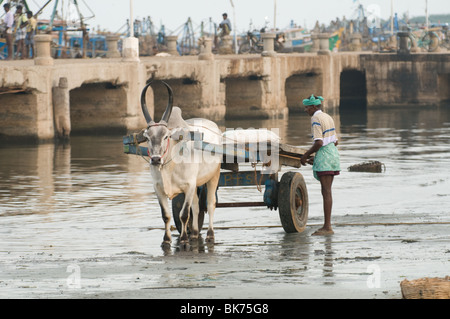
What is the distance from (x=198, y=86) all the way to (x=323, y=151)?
25.4m

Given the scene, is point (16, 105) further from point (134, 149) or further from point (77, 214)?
point (134, 149)

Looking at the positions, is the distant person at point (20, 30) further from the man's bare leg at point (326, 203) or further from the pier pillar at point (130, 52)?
the man's bare leg at point (326, 203)

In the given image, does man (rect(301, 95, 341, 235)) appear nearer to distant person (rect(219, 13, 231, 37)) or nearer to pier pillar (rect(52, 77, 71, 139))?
pier pillar (rect(52, 77, 71, 139))

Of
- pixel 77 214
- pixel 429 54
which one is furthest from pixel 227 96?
pixel 77 214

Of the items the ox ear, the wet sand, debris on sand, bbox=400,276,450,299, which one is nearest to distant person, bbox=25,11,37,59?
the wet sand

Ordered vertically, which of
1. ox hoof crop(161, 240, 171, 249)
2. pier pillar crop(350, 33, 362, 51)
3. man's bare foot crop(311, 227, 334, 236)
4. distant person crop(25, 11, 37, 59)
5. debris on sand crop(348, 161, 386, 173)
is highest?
distant person crop(25, 11, 37, 59)

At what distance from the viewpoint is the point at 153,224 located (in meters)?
14.5

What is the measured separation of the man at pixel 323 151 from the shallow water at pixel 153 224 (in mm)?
507

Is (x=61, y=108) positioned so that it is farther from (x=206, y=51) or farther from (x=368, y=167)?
(x=206, y=51)

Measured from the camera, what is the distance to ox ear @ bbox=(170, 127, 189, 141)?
11548 mm

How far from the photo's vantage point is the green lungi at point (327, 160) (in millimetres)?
12562

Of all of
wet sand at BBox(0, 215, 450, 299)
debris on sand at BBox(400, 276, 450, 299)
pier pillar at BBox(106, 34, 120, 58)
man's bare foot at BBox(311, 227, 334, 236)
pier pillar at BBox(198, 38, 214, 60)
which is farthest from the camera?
pier pillar at BBox(106, 34, 120, 58)

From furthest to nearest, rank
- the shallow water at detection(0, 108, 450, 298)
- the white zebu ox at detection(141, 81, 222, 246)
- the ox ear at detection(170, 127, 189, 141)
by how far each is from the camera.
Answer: the ox ear at detection(170, 127, 189, 141) → the white zebu ox at detection(141, 81, 222, 246) → the shallow water at detection(0, 108, 450, 298)

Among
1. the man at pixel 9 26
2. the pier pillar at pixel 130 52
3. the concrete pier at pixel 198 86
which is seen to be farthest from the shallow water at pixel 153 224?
the man at pixel 9 26
